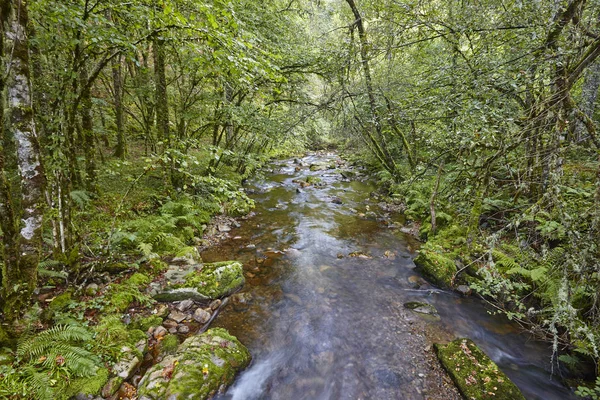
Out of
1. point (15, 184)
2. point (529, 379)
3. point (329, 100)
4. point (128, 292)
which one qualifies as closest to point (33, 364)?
point (128, 292)

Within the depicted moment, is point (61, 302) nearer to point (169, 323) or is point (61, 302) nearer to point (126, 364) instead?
point (126, 364)

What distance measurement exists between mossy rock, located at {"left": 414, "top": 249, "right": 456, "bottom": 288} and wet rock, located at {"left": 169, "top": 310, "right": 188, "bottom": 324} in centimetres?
545

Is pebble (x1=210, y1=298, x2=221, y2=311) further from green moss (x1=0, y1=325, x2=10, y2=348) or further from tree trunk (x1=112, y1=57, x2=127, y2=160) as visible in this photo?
tree trunk (x1=112, y1=57, x2=127, y2=160)

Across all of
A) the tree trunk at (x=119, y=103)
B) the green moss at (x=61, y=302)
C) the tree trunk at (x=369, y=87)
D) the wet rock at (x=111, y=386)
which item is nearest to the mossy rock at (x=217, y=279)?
the green moss at (x=61, y=302)

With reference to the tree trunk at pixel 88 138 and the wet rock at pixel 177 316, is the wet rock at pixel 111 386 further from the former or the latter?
the tree trunk at pixel 88 138

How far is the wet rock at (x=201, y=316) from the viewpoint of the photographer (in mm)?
4898

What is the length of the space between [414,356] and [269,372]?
7.79 ft

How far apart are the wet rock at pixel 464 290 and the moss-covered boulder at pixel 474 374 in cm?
183

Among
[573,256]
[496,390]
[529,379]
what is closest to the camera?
[573,256]

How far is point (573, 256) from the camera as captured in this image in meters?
2.91

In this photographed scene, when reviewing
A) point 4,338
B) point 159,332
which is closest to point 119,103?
point 159,332

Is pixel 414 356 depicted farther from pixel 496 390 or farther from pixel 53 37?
pixel 53 37

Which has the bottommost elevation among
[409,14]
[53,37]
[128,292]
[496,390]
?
[496,390]

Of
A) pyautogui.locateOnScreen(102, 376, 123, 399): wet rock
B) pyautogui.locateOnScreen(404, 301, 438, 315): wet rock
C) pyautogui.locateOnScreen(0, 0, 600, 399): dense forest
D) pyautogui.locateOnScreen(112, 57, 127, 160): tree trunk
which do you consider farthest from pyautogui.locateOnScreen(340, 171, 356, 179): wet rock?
pyautogui.locateOnScreen(102, 376, 123, 399): wet rock
